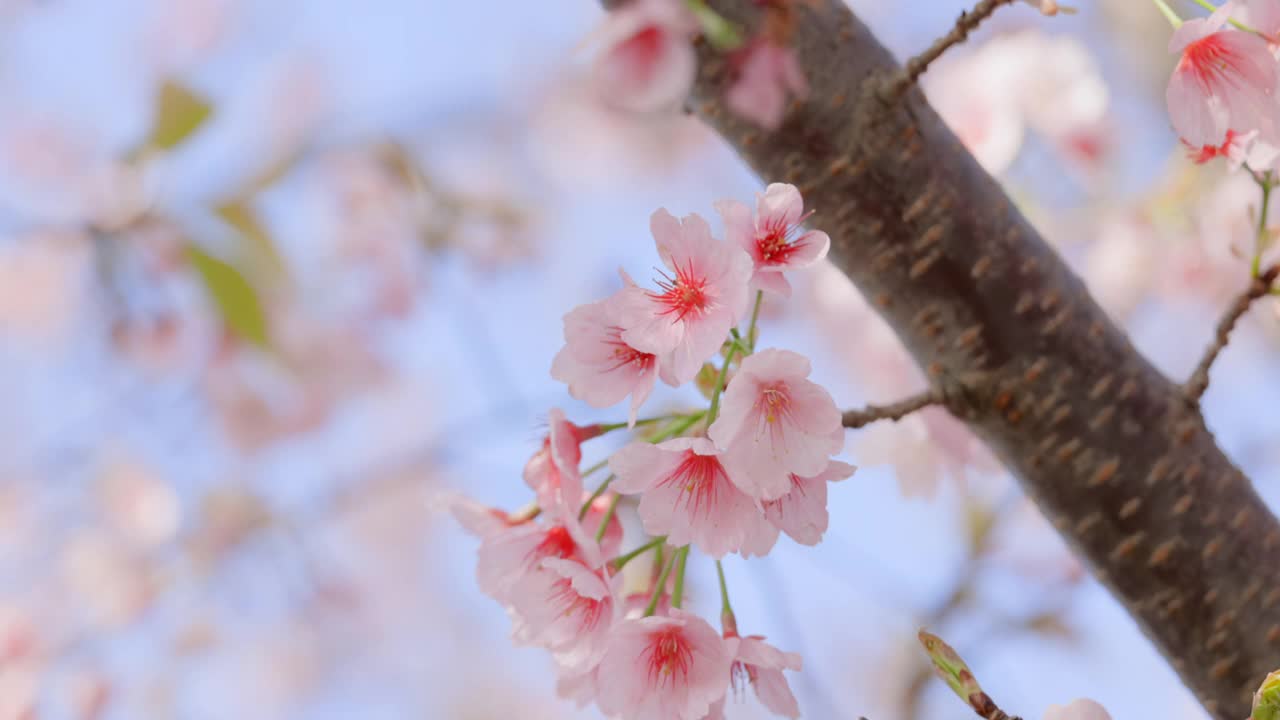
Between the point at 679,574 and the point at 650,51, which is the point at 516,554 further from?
the point at 650,51

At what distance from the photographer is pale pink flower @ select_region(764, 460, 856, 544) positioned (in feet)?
1.63

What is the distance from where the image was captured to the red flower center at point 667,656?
1.67ft

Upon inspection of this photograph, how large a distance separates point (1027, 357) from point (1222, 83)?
0.67 ft

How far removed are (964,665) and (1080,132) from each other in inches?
46.6

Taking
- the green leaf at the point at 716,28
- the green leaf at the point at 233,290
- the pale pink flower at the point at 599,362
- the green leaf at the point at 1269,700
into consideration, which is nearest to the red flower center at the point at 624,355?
the pale pink flower at the point at 599,362

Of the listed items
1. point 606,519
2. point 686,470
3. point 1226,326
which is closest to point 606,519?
point 606,519

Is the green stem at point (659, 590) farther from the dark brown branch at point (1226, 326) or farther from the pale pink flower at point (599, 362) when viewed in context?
the dark brown branch at point (1226, 326)

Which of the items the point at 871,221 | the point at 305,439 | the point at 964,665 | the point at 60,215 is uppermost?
the point at 305,439

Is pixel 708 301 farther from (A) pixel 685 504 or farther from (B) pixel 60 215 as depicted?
(B) pixel 60 215

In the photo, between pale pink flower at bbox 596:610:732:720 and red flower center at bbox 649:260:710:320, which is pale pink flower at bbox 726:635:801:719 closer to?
pale pink flower at bbox 596:610:732:720

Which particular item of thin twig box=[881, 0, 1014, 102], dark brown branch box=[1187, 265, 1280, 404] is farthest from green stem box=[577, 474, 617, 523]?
dark brown branch box=[1187, 265, 1280, 404]

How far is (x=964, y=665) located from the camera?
18.7 inches

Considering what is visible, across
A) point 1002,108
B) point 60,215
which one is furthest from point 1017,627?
point 60,215

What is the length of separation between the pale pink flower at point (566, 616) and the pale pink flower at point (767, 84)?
1.06 feet
